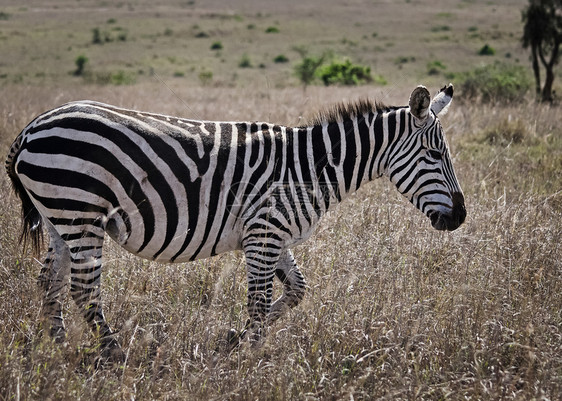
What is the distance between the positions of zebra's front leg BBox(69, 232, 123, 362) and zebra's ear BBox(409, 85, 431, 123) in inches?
95.1

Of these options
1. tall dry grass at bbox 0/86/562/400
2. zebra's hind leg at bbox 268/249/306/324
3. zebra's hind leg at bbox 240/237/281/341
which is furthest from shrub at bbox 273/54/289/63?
zebra's hind leg at bbox 240/237/281/341

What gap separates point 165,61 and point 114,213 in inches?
1274

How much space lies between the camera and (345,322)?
150 inches

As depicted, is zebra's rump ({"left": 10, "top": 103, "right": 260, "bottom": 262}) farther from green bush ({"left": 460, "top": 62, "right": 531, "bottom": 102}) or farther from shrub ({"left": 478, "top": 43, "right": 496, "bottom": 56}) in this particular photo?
shrub ({"left": 478, "top": 43, "right": 496, "bottom": 56})

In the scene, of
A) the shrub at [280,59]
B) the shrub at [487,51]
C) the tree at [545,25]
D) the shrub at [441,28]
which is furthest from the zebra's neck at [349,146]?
the shrub at [441,28]

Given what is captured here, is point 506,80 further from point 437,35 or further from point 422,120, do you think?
point 437,35

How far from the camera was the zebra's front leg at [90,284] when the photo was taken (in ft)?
12.2

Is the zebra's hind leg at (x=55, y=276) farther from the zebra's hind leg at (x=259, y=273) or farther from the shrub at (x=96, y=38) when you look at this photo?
the shrub at (x=96, y=38)

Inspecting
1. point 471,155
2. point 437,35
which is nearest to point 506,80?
point 471,155

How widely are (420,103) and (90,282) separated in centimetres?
266

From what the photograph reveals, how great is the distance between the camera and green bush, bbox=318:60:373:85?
2434 centimetres

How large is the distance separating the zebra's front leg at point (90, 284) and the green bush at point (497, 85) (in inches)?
460

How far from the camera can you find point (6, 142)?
28.1 feet

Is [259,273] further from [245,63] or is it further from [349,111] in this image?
[245,63]
